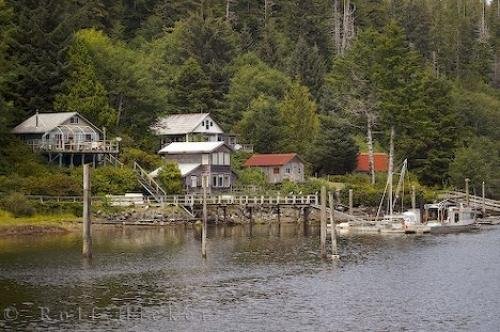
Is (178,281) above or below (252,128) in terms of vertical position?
below

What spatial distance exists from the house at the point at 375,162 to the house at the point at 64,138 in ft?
113

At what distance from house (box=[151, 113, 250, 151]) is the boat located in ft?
86.6

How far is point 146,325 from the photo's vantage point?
1497 inches

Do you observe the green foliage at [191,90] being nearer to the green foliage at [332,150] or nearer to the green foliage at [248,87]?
the green foliage at [248,87]

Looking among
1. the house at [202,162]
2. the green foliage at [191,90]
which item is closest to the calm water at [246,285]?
the house at [202,162]

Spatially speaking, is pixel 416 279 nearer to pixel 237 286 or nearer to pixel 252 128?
pixel 237 286

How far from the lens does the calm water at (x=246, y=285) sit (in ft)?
128

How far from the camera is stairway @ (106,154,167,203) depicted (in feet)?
298

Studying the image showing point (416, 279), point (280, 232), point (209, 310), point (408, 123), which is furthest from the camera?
point (408, 123)

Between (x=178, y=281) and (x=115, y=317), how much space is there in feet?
34.7

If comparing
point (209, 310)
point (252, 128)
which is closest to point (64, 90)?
point (252, 128)

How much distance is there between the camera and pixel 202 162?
3962 inches

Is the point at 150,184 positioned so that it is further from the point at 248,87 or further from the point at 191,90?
the point at 248,87

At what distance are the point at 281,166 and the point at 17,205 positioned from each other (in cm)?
3643
